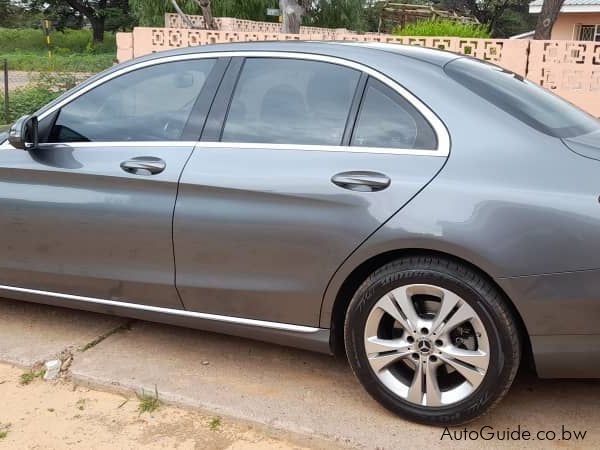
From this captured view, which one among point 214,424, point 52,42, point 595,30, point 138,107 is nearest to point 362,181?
point 214,424

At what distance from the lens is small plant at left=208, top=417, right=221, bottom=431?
2.99m

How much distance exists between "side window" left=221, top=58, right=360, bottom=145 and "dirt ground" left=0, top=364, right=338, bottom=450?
133cm

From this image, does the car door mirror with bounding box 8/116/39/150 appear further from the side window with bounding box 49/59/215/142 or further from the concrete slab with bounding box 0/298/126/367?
the concrete slab with bounding box 0/298/126/367

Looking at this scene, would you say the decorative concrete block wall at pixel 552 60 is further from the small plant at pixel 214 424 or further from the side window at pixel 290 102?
the small plant at pixel 214 424

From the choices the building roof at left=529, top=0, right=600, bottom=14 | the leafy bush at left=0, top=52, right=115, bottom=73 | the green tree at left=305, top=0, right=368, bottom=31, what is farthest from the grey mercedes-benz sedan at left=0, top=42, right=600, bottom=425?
the green tree at left=305, top=0, right=368, bottom=31

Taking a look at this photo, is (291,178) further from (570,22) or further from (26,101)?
(570,22)

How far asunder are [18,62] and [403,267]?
2866cm

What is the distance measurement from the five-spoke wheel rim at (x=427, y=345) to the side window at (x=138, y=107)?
4.65 feet

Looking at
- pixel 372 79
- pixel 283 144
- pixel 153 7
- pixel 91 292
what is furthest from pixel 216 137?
pixel 153 7

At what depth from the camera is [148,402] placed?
318 cm

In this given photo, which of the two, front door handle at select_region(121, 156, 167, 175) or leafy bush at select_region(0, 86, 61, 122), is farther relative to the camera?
leafy bush at select_region(0, 86, 61, 122)

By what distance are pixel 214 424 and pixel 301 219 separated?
39.5 inches

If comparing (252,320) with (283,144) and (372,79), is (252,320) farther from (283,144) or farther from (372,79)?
(372,79)

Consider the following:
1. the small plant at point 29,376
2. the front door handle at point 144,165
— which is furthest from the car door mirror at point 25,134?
the small plant at point 29,376
